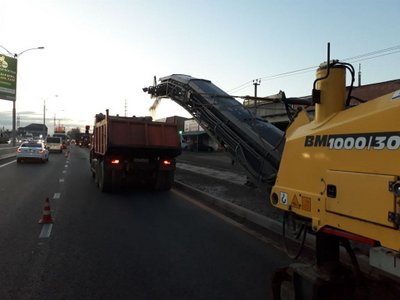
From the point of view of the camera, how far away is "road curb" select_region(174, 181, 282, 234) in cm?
957

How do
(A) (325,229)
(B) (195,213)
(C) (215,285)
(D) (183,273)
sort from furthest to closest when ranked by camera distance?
1. (B) (195,213)
2. (D) (183,273)
3. (C) (215,285)
4. (A) (325,229)

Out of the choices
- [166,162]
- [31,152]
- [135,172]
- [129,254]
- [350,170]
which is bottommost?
[129,254]

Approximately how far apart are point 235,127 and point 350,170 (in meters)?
8.16

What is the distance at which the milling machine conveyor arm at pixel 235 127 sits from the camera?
33.0 ft

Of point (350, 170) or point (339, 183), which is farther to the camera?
point (339, 183)

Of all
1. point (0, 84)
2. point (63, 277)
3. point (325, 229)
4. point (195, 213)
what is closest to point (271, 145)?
point (195, 213)

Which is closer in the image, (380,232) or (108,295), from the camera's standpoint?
(380,232)

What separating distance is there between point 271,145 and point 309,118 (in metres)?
5.53

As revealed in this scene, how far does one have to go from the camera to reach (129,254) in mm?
7590

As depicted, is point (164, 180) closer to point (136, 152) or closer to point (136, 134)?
point (136, 152)

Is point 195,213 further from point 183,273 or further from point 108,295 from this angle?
point 108,295

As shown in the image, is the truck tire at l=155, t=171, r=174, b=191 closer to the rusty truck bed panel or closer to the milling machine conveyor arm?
the rusty truck bed panel

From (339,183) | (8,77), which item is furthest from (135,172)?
(8,77)

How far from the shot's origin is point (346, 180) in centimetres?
346
